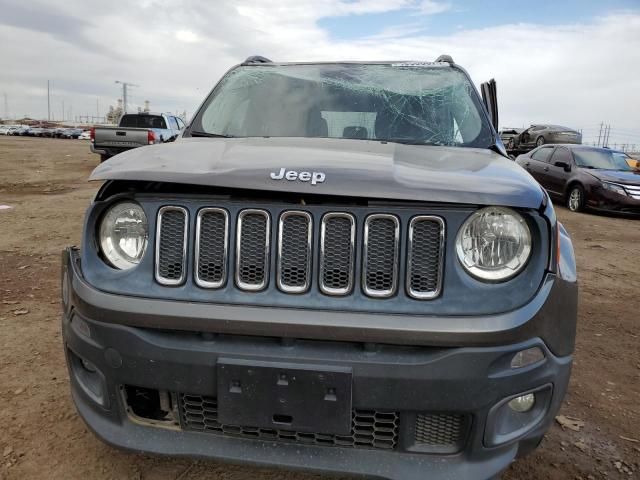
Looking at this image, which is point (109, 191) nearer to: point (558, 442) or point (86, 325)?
point (86, 325)

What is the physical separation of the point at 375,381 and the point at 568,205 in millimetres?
11656

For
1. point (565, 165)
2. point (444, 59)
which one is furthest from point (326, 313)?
point (565, 165)

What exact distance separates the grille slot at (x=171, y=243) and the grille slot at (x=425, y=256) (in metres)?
0.79

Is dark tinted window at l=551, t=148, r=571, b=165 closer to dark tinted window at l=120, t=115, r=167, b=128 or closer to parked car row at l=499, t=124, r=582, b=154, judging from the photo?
parked car row at l=499, t=124, r=582, b=154

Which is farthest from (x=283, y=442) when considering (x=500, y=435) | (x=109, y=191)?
(x=109, y=191)

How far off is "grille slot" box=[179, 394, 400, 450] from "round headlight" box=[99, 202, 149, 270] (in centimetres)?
55

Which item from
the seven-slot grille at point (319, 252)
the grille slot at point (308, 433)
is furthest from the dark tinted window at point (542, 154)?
the grille slot at point (308, 433)

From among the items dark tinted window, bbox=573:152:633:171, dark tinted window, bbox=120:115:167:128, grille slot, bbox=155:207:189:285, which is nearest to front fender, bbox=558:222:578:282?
grille slot, bbox=155:207:189:285

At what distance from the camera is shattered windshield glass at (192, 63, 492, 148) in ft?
9.80

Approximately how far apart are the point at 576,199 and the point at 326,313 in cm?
A: 1141

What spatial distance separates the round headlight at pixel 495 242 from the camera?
1825mm

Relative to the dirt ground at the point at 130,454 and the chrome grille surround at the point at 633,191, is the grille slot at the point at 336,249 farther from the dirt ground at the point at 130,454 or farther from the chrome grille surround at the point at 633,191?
the chrome grille surround at the point at 633,191

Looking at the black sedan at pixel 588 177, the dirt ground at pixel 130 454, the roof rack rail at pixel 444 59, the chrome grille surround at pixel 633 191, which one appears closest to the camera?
the dirt ground at pixel 130 454

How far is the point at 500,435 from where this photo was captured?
5.95 feet
